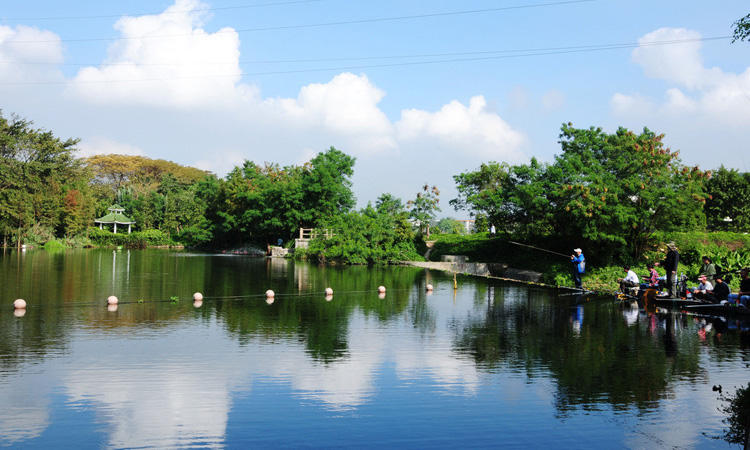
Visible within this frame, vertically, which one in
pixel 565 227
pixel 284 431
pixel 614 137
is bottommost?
pixel 284 431

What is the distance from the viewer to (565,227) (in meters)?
24.1

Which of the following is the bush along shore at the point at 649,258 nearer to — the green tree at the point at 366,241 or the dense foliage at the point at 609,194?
the dense foliage at the point at 609,194

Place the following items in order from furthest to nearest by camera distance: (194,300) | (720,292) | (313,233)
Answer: (313,233) < (194,300) < (720,292)

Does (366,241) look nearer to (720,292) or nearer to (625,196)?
(625,196)

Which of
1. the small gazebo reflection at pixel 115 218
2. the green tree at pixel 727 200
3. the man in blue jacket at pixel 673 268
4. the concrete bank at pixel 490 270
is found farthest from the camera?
the small gazebo reflection at pixel 115 218

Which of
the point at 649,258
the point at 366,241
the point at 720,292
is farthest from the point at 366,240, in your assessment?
the point at 720,292

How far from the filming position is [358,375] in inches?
350

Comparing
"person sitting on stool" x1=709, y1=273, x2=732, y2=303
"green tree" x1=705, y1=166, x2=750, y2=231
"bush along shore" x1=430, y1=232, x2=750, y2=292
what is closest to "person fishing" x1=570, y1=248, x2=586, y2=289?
"bush along shore" x1=430, y1=232, x2=750, y2=292

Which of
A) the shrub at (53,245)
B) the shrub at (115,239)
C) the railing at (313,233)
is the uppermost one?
the railing at (313,233)

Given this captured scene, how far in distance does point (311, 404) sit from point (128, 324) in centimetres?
725

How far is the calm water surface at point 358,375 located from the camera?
6.48 m

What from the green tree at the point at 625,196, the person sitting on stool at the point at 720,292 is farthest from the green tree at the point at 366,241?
the person sitting on stool at the point at 720,292

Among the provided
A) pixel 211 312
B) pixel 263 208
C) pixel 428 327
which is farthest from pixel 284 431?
pixel 263 208

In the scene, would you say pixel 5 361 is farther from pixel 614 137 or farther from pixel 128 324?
pixel 614 137
